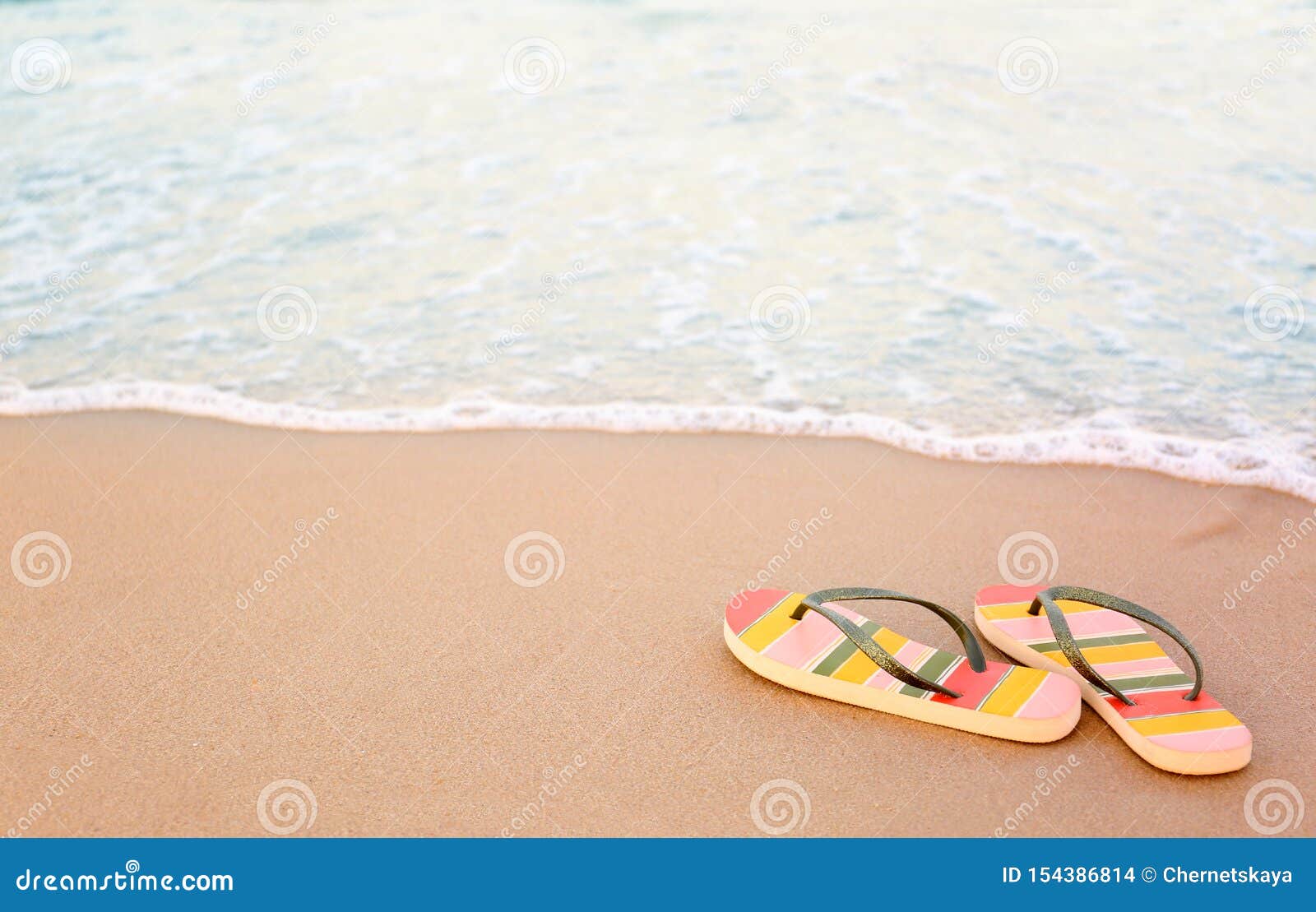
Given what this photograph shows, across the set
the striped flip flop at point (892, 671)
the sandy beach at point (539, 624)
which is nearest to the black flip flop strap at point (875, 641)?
the striped flip flop at point (892, 671)

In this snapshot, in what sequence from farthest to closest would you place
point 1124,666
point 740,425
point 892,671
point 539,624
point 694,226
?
point 694,226 → point 740,425 → point 539,624 → point 1124,666 → point 892,671

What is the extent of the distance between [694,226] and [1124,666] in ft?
10.2

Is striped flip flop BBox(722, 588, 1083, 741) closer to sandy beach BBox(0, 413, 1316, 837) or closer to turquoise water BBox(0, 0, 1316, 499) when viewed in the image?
sandy beach BBox(0, 413, 1316, 837)

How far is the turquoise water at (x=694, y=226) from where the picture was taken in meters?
3.66

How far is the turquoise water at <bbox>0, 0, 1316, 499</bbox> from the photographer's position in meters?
3.66

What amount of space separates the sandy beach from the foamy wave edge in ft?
0.26

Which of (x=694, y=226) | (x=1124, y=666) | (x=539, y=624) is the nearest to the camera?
(x=1124, y=666)

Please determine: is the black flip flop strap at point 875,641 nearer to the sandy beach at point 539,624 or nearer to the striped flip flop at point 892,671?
the striped flip flop at point 892,671

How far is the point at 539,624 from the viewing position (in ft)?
8.46

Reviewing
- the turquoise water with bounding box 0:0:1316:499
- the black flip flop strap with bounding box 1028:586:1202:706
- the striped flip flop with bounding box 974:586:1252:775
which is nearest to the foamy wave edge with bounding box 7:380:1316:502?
the turquoise water with bounding box 0:0:1316:499

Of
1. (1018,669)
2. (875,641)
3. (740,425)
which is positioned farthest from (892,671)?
(740,425)

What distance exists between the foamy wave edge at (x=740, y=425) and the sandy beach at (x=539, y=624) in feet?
0.26

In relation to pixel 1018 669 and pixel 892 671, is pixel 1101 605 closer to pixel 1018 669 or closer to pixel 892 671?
pixel 1018 669

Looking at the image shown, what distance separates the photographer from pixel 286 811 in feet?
6.67
